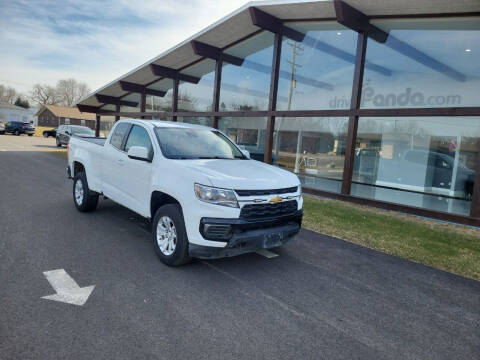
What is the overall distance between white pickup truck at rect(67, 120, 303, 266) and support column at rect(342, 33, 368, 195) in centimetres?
523

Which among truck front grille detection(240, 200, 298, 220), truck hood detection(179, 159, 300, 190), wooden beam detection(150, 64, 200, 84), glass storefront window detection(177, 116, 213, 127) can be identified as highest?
wooden beam detection(150, 64, 200, 84)

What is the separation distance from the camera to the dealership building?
898 cm

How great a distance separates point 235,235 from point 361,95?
25.8 ft

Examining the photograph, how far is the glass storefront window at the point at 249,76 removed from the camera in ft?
43.1

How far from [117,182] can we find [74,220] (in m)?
1.32

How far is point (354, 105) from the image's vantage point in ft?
33.4

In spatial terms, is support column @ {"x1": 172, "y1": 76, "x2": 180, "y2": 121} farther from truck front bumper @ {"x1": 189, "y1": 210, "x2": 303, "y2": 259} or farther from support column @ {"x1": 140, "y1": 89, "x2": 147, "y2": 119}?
truck front bumper @ {"x1": 189, "y1": 210, "x2": 303, "y2": 259}

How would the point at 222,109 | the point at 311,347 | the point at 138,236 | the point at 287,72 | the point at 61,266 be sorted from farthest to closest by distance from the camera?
the point at 222,109
the point at 287,72
the point at 138,236
the point at 61,266
the point at 311,347

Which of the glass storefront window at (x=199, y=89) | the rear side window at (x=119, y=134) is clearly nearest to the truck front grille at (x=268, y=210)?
the rear side window at (x=119, y=134)

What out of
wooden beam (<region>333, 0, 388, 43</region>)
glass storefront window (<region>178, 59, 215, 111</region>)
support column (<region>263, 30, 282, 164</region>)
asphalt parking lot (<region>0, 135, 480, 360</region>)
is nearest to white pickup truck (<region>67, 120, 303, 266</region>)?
asphalt parking lot (<region>0, 135, 480, 360</region>)

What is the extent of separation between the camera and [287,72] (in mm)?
12531

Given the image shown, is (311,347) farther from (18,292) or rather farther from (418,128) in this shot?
(418,128)

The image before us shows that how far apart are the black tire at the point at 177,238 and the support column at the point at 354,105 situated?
23.0 feet

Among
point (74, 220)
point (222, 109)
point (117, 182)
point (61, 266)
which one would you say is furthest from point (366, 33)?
point (61, 266)
